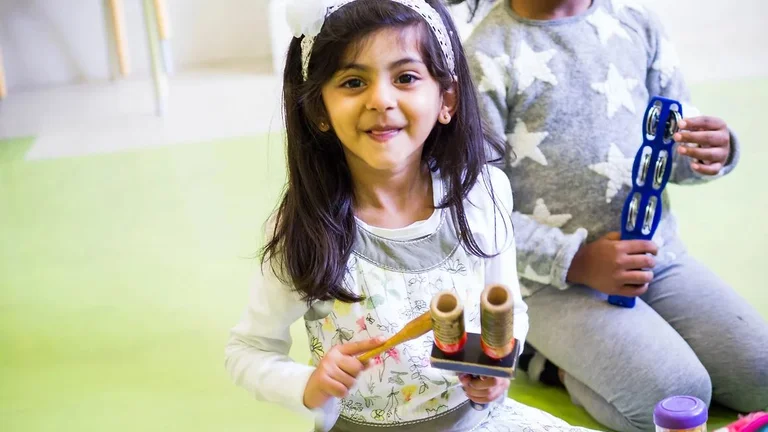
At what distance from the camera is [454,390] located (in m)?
0.94

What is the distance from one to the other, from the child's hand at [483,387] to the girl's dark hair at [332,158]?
0.50 ft

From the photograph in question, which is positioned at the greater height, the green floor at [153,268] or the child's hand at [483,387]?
the child's hand at [483,387]

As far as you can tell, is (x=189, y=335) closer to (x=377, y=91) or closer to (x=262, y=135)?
(x=377, y=91)

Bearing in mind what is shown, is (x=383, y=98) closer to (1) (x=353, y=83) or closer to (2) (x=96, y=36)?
(1) (x=353, y=83)

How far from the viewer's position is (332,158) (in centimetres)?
93

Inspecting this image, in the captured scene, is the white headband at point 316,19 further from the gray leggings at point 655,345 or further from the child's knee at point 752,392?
the child's knee at point 752,392

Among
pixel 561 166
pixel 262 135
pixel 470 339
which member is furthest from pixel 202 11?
pixel 470 339

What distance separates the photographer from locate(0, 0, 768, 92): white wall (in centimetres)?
299

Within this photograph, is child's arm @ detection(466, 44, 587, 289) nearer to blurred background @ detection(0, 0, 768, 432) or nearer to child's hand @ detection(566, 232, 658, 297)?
child's hand @ detection(566, 232, 658, 297)

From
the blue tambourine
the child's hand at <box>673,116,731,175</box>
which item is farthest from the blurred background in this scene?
the child's hand at <box>673,116,731,175</box>

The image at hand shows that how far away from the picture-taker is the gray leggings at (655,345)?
1.14 meters

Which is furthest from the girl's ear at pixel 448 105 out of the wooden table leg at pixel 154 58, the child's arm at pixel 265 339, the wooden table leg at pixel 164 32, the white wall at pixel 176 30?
the wooden table leg at pixel 164 32

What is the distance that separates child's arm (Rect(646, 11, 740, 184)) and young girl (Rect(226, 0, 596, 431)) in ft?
1.02

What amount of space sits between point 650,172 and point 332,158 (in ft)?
1.50
